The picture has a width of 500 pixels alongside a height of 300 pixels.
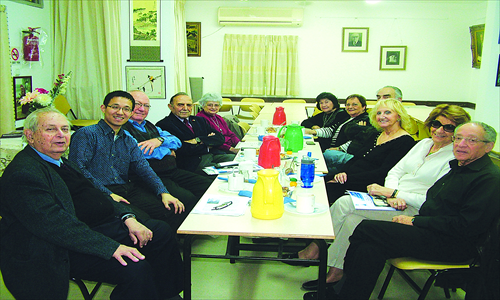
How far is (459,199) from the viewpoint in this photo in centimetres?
192

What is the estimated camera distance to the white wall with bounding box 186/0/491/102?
8508 mm

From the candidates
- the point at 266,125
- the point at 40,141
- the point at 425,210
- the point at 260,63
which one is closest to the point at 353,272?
the point at 425,210

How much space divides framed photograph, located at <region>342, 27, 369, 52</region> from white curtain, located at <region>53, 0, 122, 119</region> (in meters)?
4.93

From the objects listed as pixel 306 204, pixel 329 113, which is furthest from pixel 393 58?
pixel 306 204

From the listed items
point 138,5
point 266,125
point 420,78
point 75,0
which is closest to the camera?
point 266,125

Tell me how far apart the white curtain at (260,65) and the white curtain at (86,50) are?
10.8 ft

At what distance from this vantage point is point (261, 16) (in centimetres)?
864

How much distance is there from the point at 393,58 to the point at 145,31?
567 cm

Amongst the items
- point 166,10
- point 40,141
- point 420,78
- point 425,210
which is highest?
point 166,10

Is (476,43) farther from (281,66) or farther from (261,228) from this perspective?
(261,228)

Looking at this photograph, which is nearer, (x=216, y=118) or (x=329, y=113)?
(x=216, y=118)

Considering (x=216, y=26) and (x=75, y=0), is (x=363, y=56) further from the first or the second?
(x=75, y=0)

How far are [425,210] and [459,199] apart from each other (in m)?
0.24

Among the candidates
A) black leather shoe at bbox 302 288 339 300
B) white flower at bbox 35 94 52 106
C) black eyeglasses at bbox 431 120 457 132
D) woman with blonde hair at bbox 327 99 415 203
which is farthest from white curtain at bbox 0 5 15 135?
black eyeglasses at bbox 431 120 457 132
